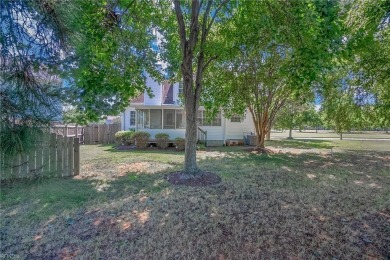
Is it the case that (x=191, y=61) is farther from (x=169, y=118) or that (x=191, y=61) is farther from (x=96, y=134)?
(x=96, y=134)

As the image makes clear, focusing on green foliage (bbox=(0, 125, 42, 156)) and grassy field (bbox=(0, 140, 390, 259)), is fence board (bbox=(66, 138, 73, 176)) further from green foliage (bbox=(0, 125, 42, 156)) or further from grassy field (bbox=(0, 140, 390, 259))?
green foliage (bbox=(0, 125, 42, 156))

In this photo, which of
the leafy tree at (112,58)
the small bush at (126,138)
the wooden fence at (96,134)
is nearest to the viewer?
the leafy tree at (112,58)

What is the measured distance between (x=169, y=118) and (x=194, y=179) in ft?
36.3

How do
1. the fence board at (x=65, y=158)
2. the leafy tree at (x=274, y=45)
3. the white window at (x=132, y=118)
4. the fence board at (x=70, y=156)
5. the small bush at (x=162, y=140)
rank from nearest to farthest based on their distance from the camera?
the leafy tree at (x=274, y=45)
the fence board at (x=65, y=158)
the fence board at (x=70, y=156)
the small bush at (x=162, y=140)
the white window at (x=132, y=118)

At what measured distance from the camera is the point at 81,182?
21.3ft

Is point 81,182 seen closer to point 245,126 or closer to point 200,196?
point 200,196

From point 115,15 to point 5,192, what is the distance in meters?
5.01

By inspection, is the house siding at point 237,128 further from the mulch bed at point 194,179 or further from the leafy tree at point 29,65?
the leafy tree at point 29,65

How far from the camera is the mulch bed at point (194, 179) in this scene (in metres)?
6.34

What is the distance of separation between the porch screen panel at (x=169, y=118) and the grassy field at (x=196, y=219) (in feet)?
34.2

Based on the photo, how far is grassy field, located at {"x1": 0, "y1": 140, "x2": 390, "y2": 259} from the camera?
3.12 meters

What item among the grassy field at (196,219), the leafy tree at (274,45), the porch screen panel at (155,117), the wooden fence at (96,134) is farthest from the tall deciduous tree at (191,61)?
the wooden fence at (96,134)

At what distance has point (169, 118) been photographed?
17.3 m

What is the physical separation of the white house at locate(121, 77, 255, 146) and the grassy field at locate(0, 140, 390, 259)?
10.1 m
